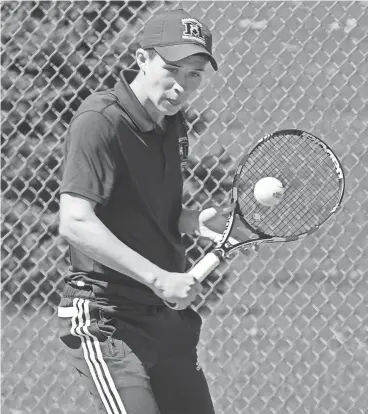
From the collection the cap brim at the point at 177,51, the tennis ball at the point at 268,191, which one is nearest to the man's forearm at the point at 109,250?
the cap brim at the point at 177,51

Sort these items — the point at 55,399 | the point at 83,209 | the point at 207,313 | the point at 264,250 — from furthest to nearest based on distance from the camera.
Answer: the point at 207,313 < the point at 264,250 < the point at 55,399 < the point at 83,209

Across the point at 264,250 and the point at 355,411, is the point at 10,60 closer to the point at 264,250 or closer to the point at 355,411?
the point at 264,250

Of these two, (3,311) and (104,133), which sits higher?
(104,133)

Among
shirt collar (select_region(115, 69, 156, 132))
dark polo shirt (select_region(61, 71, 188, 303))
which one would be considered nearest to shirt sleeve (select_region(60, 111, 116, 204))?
dark polo shirt (select_region(61, 71, 188, 303))

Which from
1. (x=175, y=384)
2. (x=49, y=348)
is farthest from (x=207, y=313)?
(x=175, y=384)

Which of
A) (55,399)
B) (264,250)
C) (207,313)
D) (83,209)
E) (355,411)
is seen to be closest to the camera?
(83,209)

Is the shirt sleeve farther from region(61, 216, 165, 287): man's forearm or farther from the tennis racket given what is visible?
the tennis racket

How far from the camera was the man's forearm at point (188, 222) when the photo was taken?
99.4 inches

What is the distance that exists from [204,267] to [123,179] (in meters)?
0.30

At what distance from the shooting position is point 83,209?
214 centimetres

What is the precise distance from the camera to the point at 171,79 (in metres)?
2.29

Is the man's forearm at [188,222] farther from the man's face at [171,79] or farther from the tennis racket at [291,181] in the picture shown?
the man's face at [171,79]

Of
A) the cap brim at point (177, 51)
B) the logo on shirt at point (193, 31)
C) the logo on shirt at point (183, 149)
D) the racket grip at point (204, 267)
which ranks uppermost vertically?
the logo on shirt at point (193, 31)

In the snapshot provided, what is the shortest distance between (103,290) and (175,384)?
0.32m
